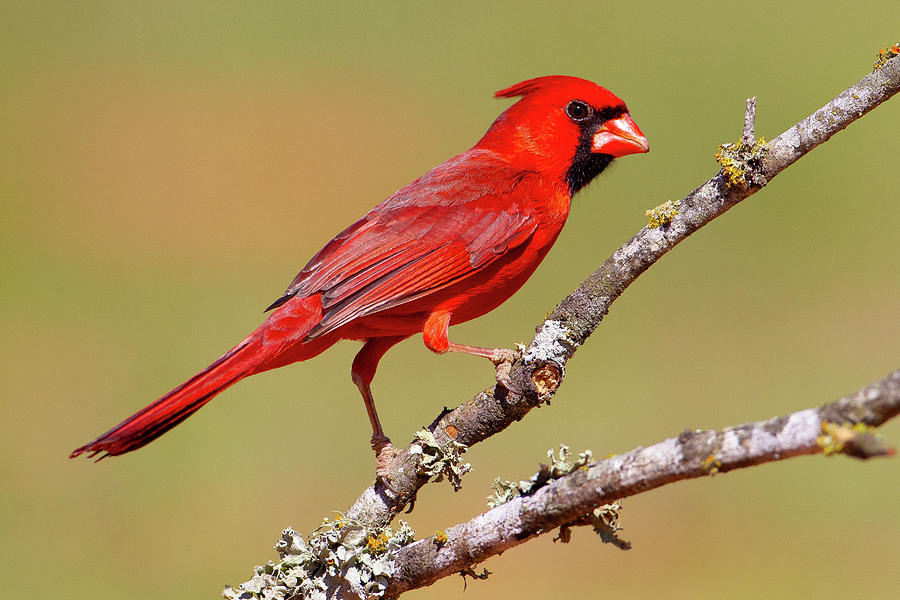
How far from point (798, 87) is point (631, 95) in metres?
1.43

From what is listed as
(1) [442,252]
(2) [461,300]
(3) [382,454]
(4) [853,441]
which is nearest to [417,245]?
(1) [442,252]

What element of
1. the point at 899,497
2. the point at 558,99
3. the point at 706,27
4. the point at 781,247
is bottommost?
the point at 899,497

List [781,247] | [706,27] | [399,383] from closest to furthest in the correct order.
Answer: [399,383]
[781,247]
[706,27]

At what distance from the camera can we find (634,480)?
1.96 metres

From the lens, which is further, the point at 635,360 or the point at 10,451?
the point at 635,360

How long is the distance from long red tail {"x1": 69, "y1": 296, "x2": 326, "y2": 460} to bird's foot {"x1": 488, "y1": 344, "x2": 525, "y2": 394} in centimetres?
54

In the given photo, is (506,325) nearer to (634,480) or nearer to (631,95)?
(631,95)

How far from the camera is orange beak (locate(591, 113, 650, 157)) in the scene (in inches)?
144

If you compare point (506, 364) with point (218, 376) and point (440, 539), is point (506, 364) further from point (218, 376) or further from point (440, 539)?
point (218, 376)

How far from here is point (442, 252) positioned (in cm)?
326

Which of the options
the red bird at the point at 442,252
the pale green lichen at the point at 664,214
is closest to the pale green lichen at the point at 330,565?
the red bird at the point at 442,252

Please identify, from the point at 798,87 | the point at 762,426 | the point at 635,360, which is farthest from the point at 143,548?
the point at 798,87

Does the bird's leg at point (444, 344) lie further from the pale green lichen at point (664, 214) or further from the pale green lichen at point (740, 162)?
the pale green lichen at point (740, 162)

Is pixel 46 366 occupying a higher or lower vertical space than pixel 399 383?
higher
